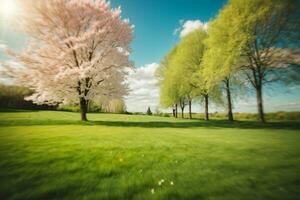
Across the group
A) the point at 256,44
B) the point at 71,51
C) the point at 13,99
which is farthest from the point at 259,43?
the point at 13,99

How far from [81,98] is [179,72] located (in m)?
20.5

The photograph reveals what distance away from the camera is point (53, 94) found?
1842cm

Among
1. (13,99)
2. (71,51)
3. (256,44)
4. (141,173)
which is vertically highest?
(256,44)

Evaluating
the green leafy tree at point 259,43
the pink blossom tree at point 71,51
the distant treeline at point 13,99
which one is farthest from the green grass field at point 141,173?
the distant treeline at point 13,99

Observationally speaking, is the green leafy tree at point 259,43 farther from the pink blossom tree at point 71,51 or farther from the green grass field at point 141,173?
the green grass field at point 141,173

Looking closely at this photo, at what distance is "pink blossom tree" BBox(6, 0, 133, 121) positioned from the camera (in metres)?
17.5

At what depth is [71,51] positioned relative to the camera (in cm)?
1852

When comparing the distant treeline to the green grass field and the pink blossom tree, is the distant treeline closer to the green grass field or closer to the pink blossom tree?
the pink blossom tree

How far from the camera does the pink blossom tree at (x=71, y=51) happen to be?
17487 mm

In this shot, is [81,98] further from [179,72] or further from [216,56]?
[179,72]

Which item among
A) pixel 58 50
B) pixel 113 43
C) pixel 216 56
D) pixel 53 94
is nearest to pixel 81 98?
pixel 53 94

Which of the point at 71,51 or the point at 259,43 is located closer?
the point at 71,51

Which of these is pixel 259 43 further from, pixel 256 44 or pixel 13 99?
pixel 13 99

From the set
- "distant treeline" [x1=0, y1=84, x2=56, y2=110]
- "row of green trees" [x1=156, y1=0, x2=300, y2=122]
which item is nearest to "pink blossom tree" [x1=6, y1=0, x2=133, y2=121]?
"row of green trees" [x1=156, y1=0, x2=300, y2=122]
